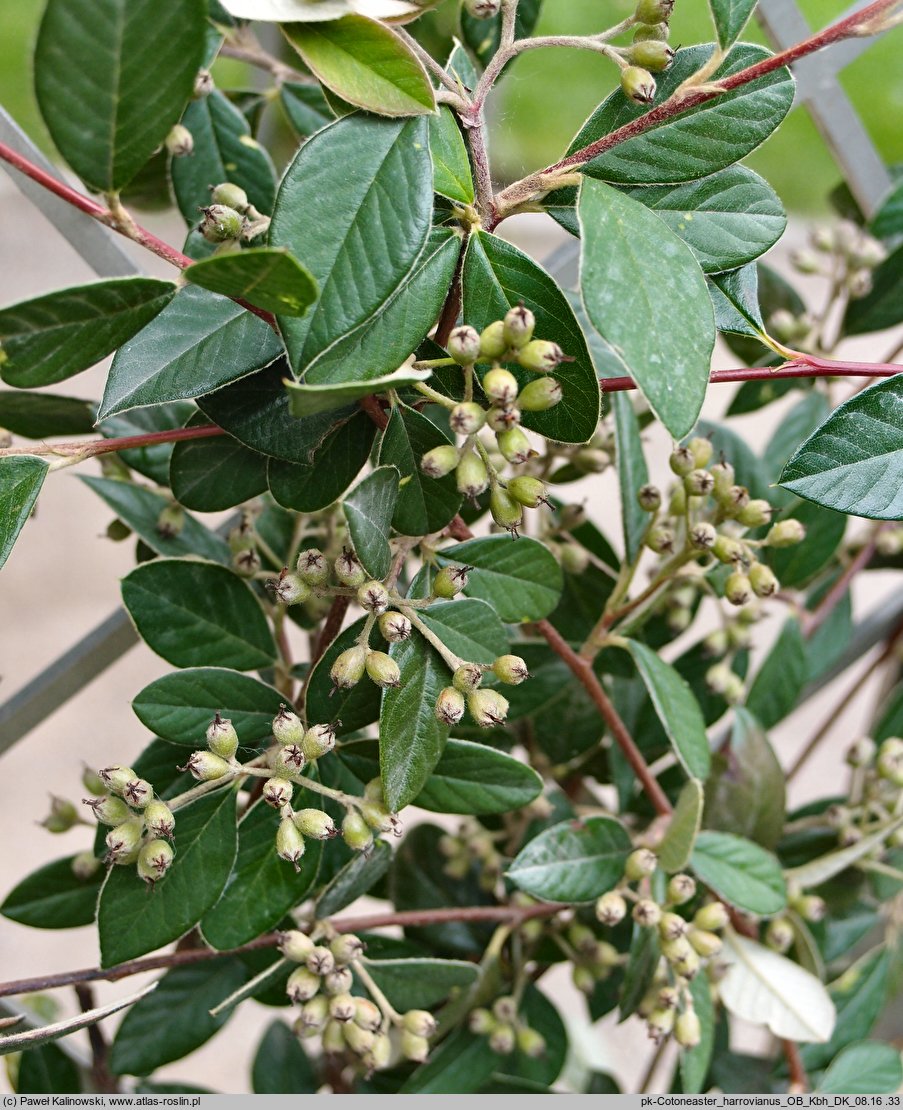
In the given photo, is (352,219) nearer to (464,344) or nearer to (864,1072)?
(464,344)

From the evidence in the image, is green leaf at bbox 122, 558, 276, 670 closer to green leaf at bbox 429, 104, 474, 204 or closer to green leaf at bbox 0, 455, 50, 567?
green leaf at bbox 0, 455, 50, 567

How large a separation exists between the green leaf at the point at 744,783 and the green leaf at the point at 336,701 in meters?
0.30

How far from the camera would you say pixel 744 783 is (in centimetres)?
73

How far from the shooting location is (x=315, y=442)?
1.51 feet

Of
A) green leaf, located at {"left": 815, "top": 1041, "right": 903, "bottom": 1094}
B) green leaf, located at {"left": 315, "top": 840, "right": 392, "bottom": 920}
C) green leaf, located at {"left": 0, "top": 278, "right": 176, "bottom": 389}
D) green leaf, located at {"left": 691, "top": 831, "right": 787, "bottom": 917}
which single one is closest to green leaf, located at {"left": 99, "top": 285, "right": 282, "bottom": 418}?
green leaf, located at {"left": 0, "top": 278, "right": 176, "bottom": 389}


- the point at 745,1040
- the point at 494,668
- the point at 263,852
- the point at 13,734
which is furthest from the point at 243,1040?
the point at 494,668

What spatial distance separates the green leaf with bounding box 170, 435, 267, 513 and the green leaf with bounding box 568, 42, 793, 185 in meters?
0.21

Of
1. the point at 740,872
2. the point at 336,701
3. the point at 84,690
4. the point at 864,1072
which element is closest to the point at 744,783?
the point at 740,872

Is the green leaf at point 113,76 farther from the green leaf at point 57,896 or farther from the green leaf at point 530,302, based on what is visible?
the green leaf at point 57,896

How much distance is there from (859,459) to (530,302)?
0.47ft

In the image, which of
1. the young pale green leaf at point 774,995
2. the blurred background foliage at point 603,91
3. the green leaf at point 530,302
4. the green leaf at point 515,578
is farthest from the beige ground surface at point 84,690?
the green leaf at point 530,302

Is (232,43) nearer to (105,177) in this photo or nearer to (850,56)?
(105,177)

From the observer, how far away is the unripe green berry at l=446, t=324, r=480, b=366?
1.30ft

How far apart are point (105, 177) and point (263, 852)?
1.03ft
